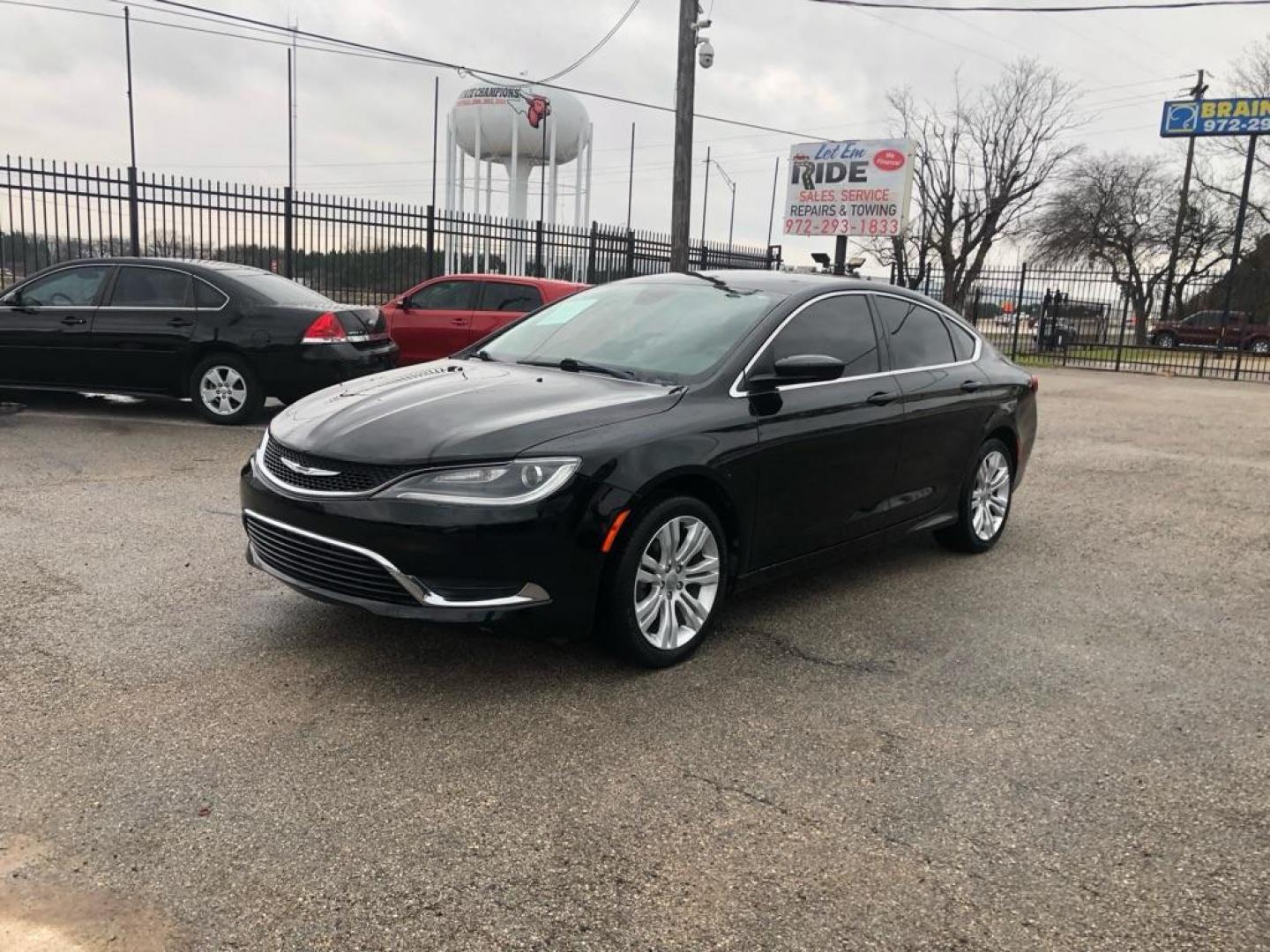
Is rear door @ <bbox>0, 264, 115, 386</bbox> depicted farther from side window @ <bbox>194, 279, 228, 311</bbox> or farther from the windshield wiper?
the windshield wiper

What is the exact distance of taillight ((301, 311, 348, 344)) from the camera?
888cm

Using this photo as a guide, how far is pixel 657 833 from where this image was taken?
2842mm

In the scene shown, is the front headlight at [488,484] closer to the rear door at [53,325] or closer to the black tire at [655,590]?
the black tire at [655,590]

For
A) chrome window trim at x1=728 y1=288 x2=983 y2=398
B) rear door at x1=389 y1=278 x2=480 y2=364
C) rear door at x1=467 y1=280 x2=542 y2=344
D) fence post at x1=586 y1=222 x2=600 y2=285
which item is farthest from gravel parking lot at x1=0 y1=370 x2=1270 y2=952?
fence post at x1=586 y1=222 x2=600 y2=285

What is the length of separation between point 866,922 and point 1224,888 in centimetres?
103

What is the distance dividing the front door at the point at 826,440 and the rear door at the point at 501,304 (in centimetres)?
731

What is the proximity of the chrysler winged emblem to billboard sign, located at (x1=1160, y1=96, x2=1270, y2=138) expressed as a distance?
25.5 meters

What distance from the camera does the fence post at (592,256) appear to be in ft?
66.7

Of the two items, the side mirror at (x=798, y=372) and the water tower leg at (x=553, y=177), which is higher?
the water tower leg at (x=553, y=177)

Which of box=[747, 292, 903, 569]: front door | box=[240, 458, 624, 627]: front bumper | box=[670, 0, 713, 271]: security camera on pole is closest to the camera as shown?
box=[240, 458, 624, 627]: front bumper

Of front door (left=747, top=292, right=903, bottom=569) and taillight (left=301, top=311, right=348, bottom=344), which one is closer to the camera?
front door (left=747, top=292, right=903, bottom=569)

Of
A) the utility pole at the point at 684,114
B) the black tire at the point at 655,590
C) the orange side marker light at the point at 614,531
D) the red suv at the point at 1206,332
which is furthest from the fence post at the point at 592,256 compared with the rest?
the red suv at the point at 1206,332

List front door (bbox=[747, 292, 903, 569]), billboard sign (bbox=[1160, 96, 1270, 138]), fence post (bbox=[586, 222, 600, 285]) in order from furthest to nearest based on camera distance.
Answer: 1. billboard sign (bbox=[1160, 96, 1270, 138])
2. fence post (bbox=[586, 222, 600, 285])
3. front door (bbox=[747, 292, 903, 569])

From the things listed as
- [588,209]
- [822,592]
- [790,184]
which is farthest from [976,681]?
[588,209]
